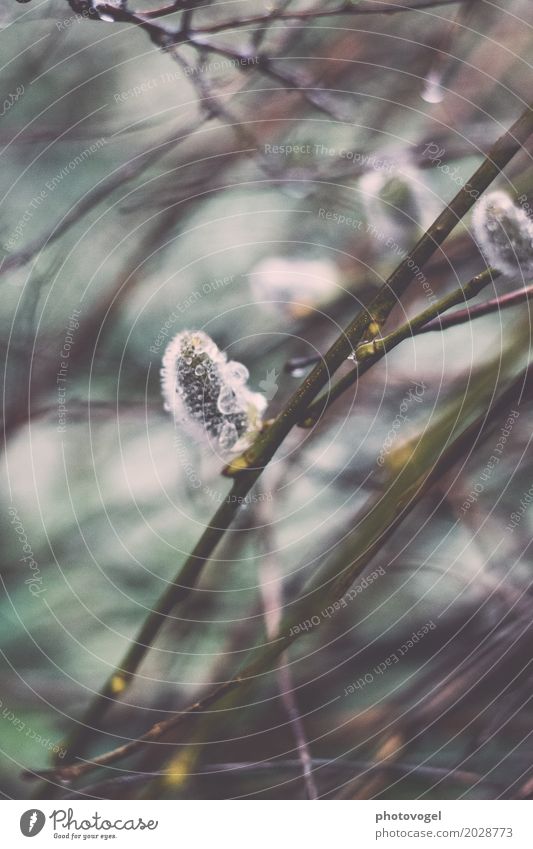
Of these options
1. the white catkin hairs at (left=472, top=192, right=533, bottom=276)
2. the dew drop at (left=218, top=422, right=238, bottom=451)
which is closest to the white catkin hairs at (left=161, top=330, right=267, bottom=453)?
the dew drop at (left=218, top=422, right=238, bottom=451)

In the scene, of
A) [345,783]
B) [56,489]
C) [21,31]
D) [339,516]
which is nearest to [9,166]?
[21,31]

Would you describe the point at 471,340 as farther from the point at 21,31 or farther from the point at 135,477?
the point at 21,31
